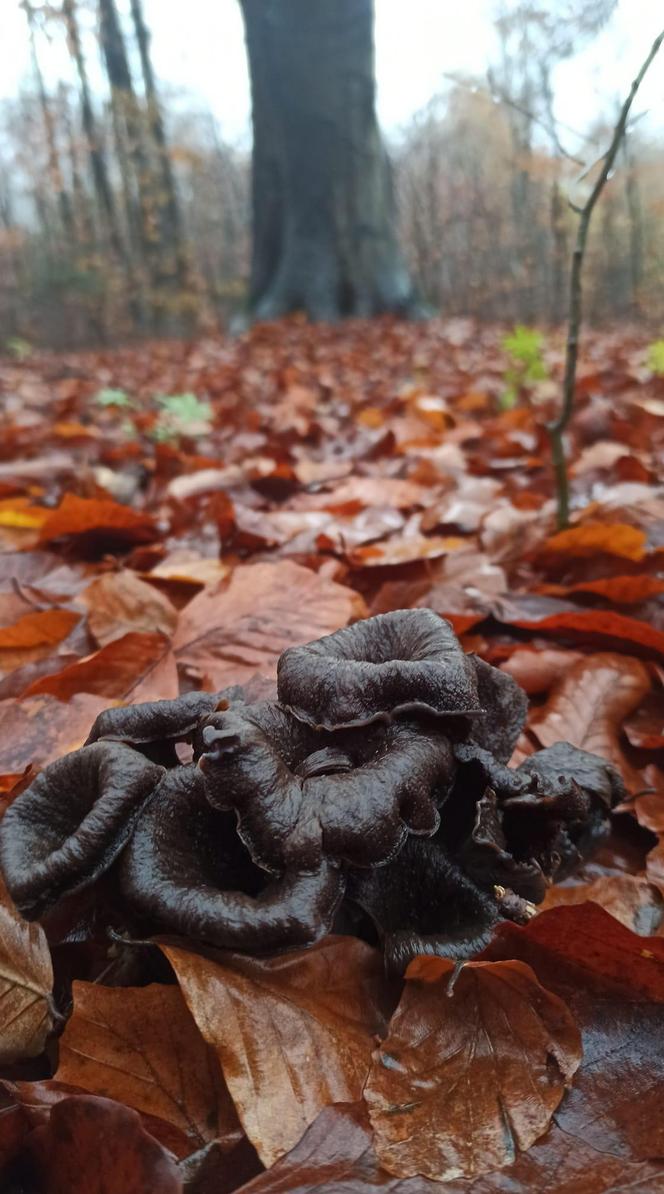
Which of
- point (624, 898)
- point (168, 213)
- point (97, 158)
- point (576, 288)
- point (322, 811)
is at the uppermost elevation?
point (97, 158)

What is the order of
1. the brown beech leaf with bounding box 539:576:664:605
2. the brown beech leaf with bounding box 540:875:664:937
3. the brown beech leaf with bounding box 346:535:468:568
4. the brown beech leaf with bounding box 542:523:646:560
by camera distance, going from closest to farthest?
the brown beech leaf with bounding box 540:875:664:937 → the brown beech leaf with bounding box 539:576:664:605 → the brown beech leaf with bounding box 542:523:646:560 → the brown beech leaf with bounding box 346:535:468:568

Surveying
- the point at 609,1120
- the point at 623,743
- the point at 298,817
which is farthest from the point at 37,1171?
the point at 623,743

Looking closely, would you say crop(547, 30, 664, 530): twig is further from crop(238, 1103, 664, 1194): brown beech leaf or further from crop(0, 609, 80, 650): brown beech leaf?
crop(238, 1103, 664, 1194): brown beech leaf

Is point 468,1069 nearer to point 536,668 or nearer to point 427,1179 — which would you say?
point 427,1179

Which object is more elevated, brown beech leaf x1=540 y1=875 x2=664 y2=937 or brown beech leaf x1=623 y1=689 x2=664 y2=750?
brown beech leaf x1=623 y1=689 x2=664 y2=750

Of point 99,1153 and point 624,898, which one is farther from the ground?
point 99,1153

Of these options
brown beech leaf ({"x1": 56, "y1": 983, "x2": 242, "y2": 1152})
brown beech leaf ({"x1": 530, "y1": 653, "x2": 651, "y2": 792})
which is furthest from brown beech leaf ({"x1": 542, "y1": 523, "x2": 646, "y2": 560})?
brown beech leaf ({"x1": 56, "y1": 983, "x2": 242, "y2": 1152})

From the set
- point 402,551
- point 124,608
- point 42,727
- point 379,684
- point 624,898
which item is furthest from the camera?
point 402,551

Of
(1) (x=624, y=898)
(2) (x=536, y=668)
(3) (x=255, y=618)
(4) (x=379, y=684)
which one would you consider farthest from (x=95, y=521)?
(1) (x=624, y=898)
